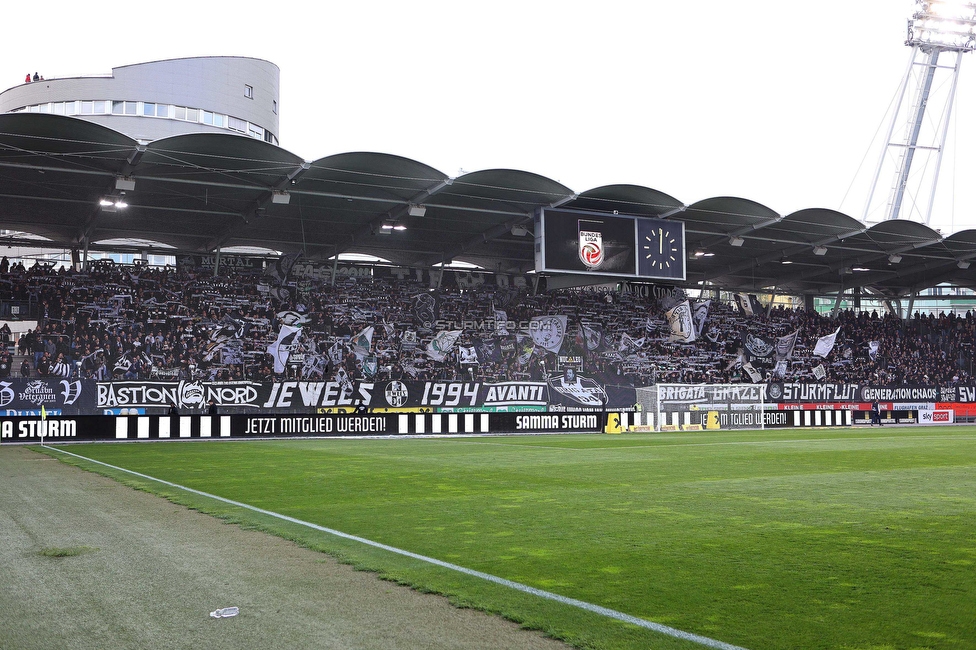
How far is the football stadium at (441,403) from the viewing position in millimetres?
Answer: 5727

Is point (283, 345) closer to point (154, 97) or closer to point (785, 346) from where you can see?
point (785, 346)

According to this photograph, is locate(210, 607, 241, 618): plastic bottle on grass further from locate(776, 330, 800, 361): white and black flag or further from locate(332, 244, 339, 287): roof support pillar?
locate(776, 330, 800, 361): white and black flag

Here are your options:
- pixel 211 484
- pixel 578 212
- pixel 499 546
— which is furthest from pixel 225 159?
pixel 499 546

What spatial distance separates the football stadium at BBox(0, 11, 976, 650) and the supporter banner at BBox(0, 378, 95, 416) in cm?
10

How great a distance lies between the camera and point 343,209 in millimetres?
40156

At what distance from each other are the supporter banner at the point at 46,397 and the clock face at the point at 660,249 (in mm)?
24130

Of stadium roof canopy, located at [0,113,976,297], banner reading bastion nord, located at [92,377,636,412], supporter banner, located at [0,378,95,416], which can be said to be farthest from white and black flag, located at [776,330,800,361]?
supporter banner, located at [0,378,95,416]

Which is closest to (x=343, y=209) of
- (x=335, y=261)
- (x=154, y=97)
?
(x=335, y=261)

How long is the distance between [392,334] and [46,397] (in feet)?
54.8

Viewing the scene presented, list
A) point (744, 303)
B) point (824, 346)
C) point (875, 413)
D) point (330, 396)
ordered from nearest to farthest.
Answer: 1. point (330, 396)
2. point (875, 413)
3. point (824, 346)
4. point (744, 303)

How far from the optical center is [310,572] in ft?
22.0

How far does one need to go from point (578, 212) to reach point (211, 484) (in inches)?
1068

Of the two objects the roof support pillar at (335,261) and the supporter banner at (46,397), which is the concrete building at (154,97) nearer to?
the roof support pillar at (335,261)

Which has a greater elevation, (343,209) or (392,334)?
(343,209)
